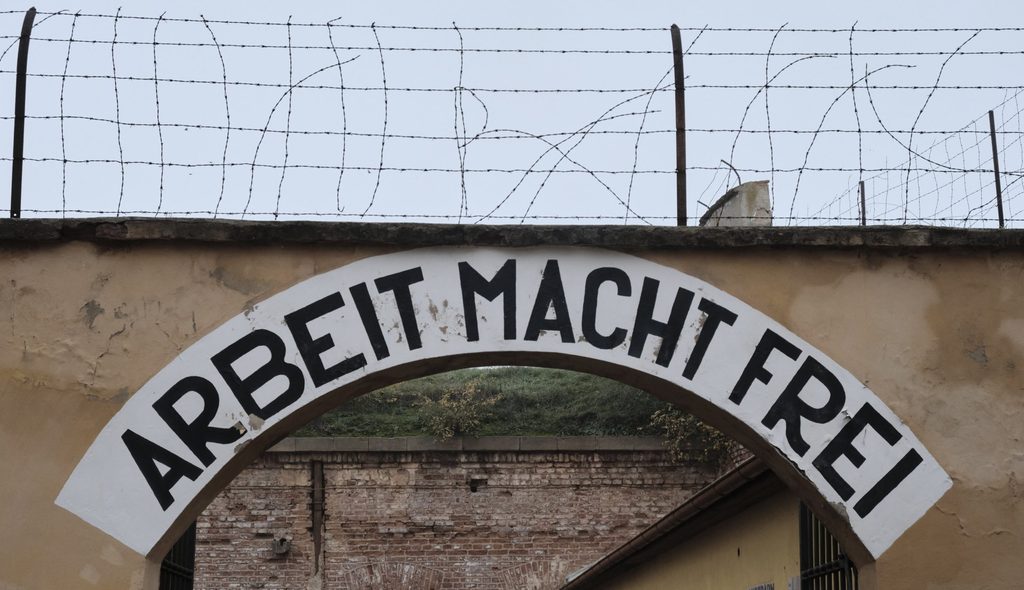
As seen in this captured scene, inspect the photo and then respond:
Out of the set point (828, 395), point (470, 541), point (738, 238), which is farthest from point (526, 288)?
point (470, 541)

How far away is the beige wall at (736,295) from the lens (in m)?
5.78

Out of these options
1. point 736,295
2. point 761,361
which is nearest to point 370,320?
point 736,295

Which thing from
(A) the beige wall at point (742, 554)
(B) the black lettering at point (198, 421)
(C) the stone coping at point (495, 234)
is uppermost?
(C) the stone coping at point (495, 234)

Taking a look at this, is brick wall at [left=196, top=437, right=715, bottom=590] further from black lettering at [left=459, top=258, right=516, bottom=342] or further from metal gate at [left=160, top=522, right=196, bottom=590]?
black lettering at [left=459, top=258, right=516, bottom=342]

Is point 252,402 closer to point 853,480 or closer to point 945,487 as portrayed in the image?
point 853,480

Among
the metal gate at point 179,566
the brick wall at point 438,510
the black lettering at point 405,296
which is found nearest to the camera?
the black lettering at point 405,296

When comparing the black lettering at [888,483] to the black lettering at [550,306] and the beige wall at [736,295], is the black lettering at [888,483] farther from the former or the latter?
the black lettering at [550,306]

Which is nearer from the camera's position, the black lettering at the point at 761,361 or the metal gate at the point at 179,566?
the black lettering at the point at 761,361

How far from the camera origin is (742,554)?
10.4 m

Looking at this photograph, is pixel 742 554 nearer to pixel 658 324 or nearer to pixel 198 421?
pixel 658 324

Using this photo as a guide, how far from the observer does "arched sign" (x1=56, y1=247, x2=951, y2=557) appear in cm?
589

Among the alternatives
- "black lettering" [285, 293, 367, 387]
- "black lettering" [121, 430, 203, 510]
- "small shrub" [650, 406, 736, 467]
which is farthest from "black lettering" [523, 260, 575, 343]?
"small shrub" [650, 406, 736, 467]

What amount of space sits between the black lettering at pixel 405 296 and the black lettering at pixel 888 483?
2.36 metres

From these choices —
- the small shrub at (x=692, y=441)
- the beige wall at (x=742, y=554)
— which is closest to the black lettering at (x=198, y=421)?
the beige wall at (x=742, y=554)
